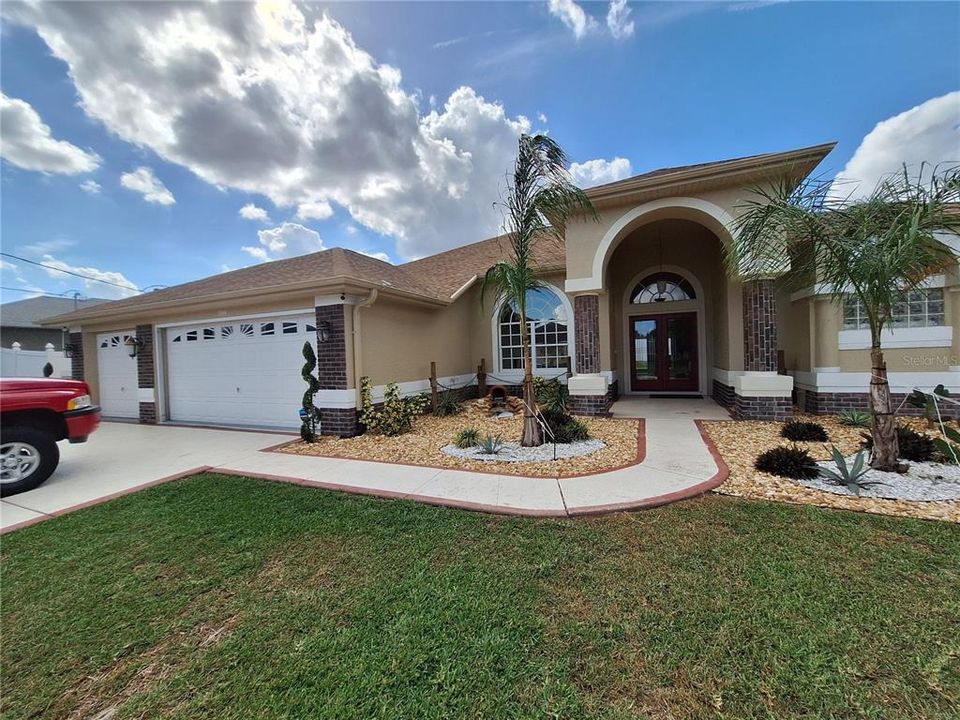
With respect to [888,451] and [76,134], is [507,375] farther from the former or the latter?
[76,134]

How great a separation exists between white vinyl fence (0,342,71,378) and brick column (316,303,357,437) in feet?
40.9

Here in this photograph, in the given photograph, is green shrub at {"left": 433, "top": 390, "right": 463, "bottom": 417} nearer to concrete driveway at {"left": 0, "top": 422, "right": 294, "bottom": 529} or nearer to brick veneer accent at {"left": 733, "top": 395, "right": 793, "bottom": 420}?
concrete driveway at {"left": 0, "top": 422, "right": 294, "bottom": 529}

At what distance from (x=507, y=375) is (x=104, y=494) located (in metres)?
9.48

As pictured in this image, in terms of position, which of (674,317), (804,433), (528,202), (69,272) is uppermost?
(69,272)

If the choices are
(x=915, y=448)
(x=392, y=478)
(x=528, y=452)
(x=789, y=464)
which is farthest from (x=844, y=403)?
(x=392, y=478)

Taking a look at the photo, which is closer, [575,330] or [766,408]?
[766,408]

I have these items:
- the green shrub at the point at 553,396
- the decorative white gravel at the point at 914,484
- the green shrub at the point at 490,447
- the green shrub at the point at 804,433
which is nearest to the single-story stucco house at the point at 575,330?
the green shrub at the point at 553,396

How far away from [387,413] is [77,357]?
10571 mm

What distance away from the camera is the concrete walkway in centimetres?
406

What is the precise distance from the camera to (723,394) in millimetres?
9438

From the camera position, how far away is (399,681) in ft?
6.22

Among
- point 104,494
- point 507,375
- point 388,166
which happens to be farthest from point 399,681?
point 388,166

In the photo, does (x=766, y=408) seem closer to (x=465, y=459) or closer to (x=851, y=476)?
(x=851, y=476)

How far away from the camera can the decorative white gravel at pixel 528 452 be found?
18.5 feet
